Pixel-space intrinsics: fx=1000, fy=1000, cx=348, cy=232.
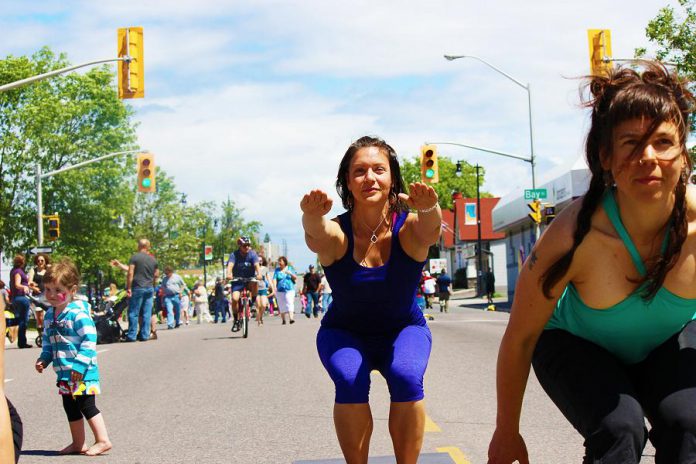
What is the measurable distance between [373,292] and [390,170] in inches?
26.5

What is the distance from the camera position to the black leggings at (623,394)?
2.84 metres

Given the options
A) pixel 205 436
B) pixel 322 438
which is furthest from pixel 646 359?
pixel 205 436

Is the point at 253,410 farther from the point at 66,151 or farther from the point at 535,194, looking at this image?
the point at 66,151

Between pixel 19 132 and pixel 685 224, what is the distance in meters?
54.4

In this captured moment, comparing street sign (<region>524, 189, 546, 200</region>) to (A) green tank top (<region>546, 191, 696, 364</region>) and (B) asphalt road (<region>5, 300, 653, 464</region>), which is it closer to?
(B) asphalt road (<region>5, 300, 653, 464</region>)

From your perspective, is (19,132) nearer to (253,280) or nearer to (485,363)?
(253,280)

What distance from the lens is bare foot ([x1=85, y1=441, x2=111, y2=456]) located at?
6.87m

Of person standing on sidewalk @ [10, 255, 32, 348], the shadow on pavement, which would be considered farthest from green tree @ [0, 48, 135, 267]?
the shadow on pavement

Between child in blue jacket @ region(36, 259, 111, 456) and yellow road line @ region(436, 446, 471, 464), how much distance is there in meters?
2.34

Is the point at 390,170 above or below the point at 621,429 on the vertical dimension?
above

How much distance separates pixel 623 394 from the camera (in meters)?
3.00

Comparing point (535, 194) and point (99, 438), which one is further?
point (535, 194)

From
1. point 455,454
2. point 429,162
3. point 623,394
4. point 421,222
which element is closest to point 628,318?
point 623,394

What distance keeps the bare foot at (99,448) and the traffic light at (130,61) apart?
14.0 m
